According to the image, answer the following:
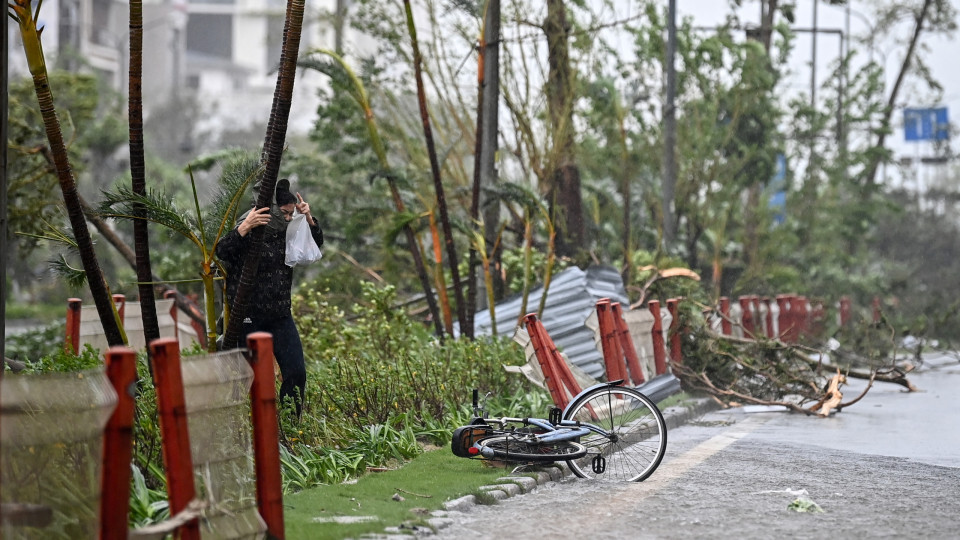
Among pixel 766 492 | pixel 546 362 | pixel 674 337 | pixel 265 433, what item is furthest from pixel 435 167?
pixel 265 433

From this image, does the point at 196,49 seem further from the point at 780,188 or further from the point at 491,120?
the point at 491,120

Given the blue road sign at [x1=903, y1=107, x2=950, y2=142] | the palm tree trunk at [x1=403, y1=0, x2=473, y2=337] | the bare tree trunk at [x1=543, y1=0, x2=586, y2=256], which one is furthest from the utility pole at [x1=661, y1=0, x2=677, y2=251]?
the blue road sign at [x1=903, y1=107, x2=950, y2=142]

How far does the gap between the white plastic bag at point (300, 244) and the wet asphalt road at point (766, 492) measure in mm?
2211

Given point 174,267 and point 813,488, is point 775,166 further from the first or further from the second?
point 813,488

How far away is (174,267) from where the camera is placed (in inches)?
736

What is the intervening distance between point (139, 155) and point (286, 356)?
1.62 m

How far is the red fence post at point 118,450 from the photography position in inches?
192

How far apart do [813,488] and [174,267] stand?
12.2 metres

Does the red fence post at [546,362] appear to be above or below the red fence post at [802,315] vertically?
above

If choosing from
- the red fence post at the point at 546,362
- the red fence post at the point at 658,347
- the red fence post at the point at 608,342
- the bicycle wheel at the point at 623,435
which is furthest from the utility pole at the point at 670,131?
the bicycle wheel at the point at 623,435

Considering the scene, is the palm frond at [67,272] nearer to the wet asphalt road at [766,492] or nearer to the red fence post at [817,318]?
the wet asphalt road at [766,492]

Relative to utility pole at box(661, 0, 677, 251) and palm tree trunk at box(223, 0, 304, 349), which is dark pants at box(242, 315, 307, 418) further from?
utility pole at box(661, 0, 677, 251)

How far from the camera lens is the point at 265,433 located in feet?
19.0

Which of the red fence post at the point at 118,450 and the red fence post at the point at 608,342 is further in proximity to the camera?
the red fence post at the point at 608,342
